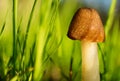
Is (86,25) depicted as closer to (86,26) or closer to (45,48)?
(86,26)

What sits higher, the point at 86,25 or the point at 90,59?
the point at 86,25

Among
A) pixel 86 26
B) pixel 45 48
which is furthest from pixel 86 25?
pixel 45 48

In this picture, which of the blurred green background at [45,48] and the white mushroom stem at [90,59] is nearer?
the blurred green background at [45,48]

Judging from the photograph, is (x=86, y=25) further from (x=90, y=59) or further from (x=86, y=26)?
(x=90, y=59)

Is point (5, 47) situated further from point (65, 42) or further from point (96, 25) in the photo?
point (96, 25)
